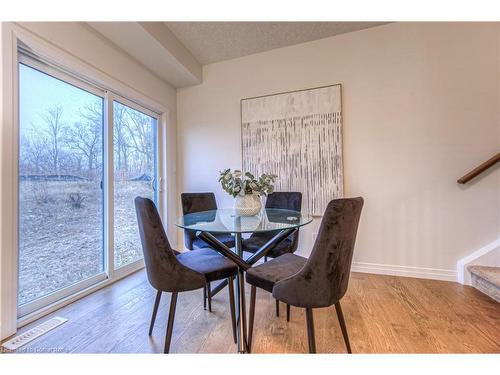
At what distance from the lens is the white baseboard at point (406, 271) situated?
222 centimetres

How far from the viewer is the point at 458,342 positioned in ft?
4.43

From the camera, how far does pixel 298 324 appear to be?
1572 mm

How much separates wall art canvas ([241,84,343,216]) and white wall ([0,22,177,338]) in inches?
50.4

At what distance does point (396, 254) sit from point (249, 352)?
193 centimetres

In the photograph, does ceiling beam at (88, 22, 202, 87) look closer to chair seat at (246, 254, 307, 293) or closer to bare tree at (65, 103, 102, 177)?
bare tree at (65, 103, 102, 177)

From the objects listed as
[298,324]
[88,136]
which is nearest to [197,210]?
[88,136]

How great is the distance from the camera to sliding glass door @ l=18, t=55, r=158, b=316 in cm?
169

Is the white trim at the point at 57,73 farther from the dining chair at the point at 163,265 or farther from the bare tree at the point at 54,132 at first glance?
the dining chair at the point at 163,265

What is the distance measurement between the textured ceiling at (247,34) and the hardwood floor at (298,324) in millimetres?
2687

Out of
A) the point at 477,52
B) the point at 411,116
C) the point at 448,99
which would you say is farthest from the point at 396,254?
the point at 477,52

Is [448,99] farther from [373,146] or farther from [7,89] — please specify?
[7,89]

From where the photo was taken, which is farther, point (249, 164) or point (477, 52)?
point (249, 164)

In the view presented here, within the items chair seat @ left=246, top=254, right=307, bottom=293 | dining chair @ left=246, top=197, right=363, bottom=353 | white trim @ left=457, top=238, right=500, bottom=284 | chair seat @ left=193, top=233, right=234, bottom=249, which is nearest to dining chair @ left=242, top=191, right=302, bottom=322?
chair seat @ left=193, top=233, right=234, bottom=249

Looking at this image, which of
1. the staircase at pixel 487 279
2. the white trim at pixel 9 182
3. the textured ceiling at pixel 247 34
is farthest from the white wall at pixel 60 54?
the staircase at pixel 487 279
